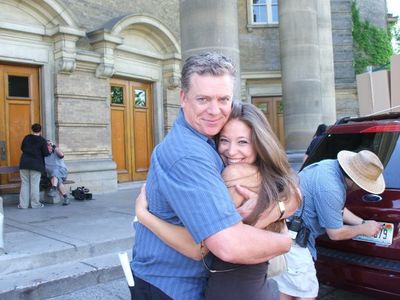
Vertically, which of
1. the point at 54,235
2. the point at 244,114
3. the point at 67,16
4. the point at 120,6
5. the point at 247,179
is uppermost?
the point at 120,6

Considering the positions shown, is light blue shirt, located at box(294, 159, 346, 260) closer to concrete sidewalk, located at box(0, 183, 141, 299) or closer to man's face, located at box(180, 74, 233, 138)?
man's face, located at box(180, 74, 233, 138)

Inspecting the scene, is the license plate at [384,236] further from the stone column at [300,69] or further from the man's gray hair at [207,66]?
the stone column at [300,69]

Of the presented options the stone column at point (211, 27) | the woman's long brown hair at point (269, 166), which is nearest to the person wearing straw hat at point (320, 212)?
the woman's long brown hair at point (269, 166)

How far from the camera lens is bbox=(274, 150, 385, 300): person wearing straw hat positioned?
3.20 m

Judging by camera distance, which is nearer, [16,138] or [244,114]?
[244,114]

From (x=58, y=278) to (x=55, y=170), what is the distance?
5.41 metres

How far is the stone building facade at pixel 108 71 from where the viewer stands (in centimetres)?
1033

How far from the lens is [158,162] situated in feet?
5.72

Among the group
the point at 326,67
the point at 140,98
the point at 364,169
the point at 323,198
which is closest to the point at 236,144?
the point at 323,198

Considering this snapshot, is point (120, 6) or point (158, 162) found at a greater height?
point (120, 6)

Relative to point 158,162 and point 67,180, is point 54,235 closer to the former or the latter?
point 67,180

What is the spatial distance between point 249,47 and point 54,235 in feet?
39.8

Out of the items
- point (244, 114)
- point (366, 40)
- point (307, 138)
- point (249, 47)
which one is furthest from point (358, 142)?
point (366, 40)

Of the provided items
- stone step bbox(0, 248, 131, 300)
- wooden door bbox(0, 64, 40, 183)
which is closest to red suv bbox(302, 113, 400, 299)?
stone step bbox(0, 248, 131, 300)
